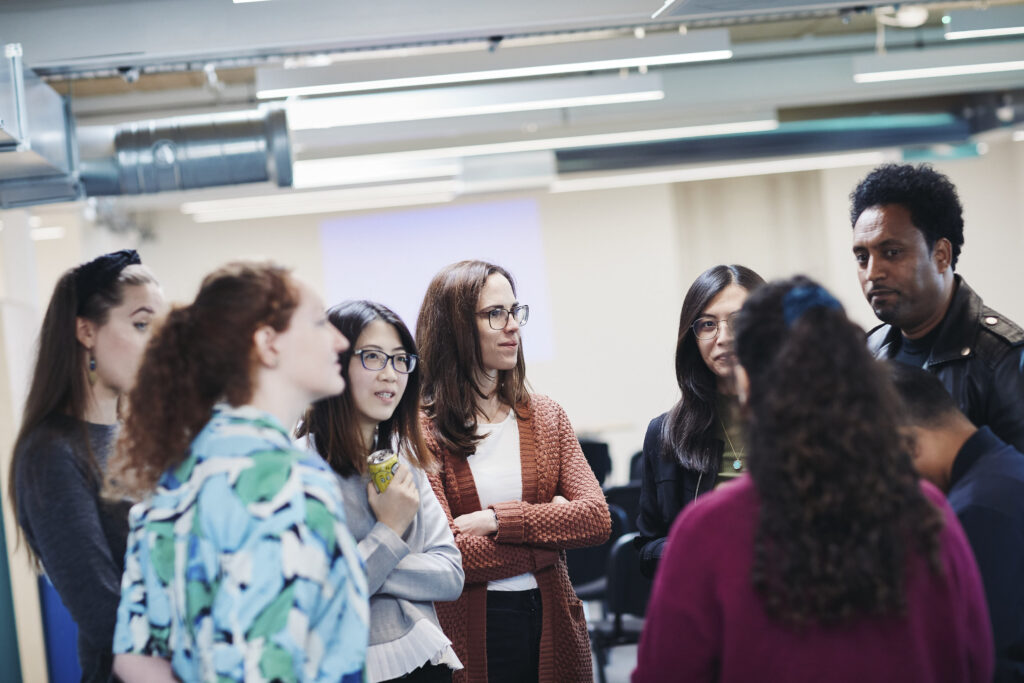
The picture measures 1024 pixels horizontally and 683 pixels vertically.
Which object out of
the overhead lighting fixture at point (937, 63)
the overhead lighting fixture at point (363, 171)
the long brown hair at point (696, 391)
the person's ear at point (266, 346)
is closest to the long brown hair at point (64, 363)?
the person's ear at point (266, 346)

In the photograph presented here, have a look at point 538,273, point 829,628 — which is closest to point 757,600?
point 829,628

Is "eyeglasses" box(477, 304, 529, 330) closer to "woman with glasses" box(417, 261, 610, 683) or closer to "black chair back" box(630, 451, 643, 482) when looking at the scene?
"woman with glasses" box(417, 261, 610, 683)

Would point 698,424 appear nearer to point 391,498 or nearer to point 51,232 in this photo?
point 391,498

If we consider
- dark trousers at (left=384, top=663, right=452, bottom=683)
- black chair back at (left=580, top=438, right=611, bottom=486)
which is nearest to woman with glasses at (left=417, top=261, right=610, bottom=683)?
dark trousers at (left=384, top=663, right=452, bottom=683)

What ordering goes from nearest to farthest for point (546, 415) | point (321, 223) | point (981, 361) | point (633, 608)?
point (981, 361) < point (546, 415) < point (633, 608) < point (321, 223)

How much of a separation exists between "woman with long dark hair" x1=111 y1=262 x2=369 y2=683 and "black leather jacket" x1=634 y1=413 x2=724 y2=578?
3.43 feet

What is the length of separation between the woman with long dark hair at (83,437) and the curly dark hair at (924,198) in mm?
1746

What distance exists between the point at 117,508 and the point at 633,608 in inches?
106

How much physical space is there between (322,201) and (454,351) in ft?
18.6

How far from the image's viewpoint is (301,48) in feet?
12.2

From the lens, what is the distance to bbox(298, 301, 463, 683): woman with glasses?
72.7 inches

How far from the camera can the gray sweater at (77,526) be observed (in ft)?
5.50

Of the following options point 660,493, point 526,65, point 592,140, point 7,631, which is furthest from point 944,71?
point 7,631

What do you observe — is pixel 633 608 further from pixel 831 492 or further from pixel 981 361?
pixel 831 492
